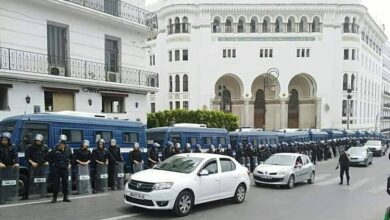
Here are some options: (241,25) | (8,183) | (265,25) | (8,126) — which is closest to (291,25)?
(265,25)

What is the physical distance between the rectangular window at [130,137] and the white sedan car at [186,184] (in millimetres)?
4979

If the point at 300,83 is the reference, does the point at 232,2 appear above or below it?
above

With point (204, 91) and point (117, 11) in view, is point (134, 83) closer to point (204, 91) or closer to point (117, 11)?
point (117, 11)

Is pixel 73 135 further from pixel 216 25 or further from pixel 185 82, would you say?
pixel 216 25

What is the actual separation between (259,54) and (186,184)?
48705mm

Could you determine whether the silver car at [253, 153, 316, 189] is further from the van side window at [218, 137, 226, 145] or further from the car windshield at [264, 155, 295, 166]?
the van side window at [218, 137, 226, 145]

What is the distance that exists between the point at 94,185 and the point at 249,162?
11.1m

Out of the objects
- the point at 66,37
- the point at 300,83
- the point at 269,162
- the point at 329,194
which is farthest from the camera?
the point at 300,83

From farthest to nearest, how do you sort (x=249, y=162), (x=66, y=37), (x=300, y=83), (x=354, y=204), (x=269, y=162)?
(x=300, y=83) → (x=249, y=162) → (x=66, y=37) → (x=269, y=162) → (x=354, y=204)

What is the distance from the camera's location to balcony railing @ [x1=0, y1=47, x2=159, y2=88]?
56.4 ft

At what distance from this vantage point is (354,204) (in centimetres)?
1291

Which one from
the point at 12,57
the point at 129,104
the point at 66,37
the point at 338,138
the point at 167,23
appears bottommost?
the point at 338,138

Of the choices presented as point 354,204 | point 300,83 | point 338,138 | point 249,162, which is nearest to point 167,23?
point 300,83

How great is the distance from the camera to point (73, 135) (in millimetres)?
13359
